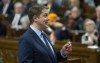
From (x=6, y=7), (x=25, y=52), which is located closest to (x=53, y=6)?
(x=6, y=7)

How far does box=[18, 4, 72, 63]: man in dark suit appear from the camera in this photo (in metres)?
4.02

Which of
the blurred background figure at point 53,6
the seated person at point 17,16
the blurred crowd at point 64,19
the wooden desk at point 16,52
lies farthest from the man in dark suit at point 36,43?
the blurred background figure at point 53,6

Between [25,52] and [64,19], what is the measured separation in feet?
19.0

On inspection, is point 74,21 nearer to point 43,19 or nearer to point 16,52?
point 16,52

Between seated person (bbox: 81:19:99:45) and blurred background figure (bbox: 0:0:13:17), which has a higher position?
blurred background figure (bbox: 0:0:13:17)

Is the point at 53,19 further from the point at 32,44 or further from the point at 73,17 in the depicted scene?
the point at 32,44

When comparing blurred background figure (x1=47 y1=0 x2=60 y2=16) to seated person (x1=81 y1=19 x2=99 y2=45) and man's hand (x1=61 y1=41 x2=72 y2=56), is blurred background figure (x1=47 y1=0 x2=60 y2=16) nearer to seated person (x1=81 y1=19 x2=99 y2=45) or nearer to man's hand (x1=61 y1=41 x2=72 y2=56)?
seated person (x1=81 y1=19 x2=99 y2=45)

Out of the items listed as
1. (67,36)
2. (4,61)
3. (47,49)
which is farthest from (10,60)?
(47,49)

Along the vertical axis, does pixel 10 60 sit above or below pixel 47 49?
below

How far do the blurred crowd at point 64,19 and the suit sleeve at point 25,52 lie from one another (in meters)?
3.09

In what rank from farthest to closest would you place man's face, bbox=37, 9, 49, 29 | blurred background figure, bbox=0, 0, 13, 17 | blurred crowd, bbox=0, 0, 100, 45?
blurred background figure, bbox=0, 0, 13, 17
blurred crowd, bbox=0, 0, 100, 45
man's face, bbox=37, 9, 49, 29

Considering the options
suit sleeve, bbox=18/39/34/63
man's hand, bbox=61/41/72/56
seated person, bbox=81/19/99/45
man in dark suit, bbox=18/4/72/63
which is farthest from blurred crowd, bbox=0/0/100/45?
suit sleeve, bbox=18/39/34/63

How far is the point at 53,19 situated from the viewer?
8570 mm

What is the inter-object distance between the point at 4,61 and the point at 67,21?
2.55m
